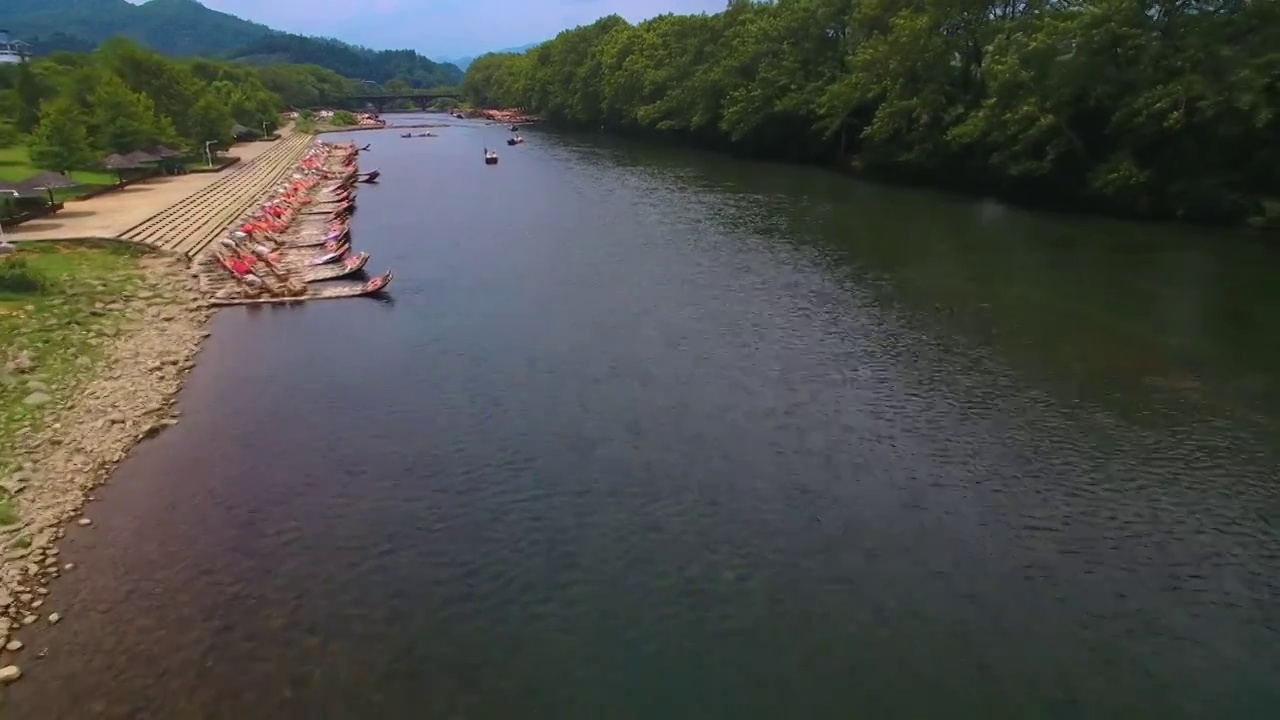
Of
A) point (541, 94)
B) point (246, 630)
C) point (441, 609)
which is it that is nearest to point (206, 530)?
point (246, 630)

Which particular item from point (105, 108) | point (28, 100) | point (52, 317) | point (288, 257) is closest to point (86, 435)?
point (52, 317)

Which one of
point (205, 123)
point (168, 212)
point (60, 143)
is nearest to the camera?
point (168, 212)

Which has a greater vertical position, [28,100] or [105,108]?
[105,108]

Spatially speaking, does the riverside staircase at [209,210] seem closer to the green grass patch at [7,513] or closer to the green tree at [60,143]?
the green tree at [60,143]

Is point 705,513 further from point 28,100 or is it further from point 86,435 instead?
point 28,100

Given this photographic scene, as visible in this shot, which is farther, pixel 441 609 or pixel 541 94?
pixel 541 94

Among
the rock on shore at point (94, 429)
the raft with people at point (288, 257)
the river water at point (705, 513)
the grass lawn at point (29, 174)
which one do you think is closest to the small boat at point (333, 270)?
the raft with people at point (288, 257)

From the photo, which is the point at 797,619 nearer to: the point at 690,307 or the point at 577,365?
the point at 577,365
